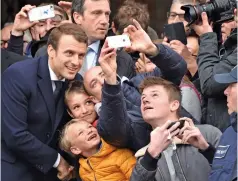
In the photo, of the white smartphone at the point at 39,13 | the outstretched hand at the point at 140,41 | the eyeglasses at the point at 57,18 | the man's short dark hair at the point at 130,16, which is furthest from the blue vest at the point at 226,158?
the eyeglasses at the point at 57,18

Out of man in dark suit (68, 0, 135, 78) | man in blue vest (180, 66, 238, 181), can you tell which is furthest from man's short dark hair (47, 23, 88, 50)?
man in blue vest (180, 66, 238, 181)

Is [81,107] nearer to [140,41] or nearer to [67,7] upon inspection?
[140,41]

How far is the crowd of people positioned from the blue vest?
0.72 ft

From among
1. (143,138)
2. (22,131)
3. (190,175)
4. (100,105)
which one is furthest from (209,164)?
(22,131)

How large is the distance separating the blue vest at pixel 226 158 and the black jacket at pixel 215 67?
2.12 feet

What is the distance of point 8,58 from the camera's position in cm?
613

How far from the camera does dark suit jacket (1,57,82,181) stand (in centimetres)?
550

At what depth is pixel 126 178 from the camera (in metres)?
5.34

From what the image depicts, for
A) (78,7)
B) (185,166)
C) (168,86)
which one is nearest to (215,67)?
(168,86)

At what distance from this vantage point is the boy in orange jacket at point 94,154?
5344 millimetres

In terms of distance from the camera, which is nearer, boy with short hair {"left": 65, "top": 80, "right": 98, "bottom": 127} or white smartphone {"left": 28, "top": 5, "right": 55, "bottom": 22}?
boy with short hair {"left": 65, "top": 80, "right": 98, "bottom": 127}

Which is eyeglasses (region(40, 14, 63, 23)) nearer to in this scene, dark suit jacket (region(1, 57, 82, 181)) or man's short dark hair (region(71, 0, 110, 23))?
man's short dark hair (region(71, 0, 110, 23))

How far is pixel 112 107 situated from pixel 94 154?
1.56 feet

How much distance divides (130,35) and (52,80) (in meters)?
A: 0.63
